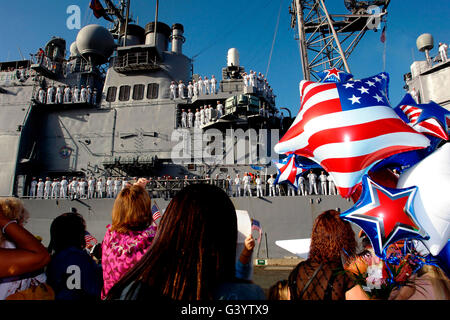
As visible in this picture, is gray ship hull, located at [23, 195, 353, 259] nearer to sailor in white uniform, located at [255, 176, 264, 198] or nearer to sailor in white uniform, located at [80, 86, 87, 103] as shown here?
sailor in white uniform, located at [255, 176, 264, 198]

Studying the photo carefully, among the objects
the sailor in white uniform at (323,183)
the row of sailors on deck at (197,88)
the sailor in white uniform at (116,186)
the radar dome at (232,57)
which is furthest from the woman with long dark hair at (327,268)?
the radar dome at (232,57)

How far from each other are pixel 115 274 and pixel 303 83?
10.7 ft

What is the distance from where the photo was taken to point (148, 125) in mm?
15094

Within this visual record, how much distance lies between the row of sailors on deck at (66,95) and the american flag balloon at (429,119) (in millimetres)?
16045

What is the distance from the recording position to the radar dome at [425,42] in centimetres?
1652

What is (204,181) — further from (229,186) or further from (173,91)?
(173,91)

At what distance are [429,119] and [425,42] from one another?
17.7m

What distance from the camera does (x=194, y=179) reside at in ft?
42.3

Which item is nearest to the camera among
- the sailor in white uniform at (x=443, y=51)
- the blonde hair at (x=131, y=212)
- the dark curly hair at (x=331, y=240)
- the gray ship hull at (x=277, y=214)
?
the dark curly hair at (x=331, y=240)

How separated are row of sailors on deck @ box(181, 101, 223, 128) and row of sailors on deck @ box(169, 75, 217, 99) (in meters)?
0.83

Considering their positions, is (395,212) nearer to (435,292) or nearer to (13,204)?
(435,292)

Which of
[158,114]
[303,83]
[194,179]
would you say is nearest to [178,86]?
[158,114]

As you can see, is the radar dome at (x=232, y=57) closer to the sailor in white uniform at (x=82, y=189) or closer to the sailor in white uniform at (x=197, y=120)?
the sailor in white uniform at (x=197, y=120)

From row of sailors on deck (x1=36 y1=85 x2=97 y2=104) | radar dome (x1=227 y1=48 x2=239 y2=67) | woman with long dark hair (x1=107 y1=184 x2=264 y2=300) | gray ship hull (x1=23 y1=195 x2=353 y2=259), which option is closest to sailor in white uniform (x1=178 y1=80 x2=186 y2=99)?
radar dome (x1=227 y1=48 x2=239 y2=67)
